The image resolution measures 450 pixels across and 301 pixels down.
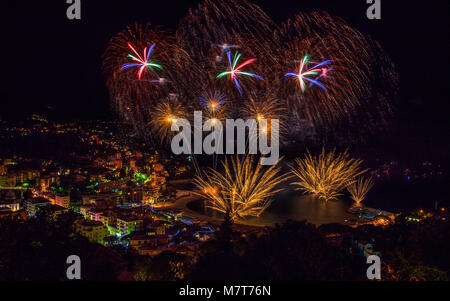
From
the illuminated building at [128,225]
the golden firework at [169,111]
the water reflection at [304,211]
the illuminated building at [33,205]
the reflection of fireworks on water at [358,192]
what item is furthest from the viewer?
the reflection of fireworks on water at [358,192]

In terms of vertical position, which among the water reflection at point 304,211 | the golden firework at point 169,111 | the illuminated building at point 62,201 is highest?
the golden firework at point 169,111

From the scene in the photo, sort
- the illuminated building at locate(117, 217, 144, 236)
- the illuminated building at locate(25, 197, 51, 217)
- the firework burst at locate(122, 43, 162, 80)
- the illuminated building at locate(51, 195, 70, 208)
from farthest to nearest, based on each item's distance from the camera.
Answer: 1. the illuminated building at locate(51, 195, 70, 208)
2. the illuminated building at locate(25, 197, 51, 217)
3. the illuminated building at locate(117, 217, 144, 236)
4. the firework burst at locate(122, 43, 162, 80)

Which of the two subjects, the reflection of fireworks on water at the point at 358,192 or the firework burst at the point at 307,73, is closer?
the firework burst at the point at 307,73

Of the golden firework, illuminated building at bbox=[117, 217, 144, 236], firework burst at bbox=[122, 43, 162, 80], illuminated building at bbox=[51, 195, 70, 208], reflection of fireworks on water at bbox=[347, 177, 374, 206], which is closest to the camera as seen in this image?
firework burst at bbox=[122, 43, 162, 80]

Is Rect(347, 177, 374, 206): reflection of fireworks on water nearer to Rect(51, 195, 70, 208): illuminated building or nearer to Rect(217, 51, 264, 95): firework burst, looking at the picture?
Rect(217, 51, 264, 95): firework burst

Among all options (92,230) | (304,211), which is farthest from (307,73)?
(304,211)

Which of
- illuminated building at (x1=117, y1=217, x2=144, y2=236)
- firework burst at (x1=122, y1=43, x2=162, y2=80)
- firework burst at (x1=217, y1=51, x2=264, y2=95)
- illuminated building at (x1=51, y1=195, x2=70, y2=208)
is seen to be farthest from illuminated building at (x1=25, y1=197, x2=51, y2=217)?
firework burst at (x1=217, y1=51, x2=264, y2=95)

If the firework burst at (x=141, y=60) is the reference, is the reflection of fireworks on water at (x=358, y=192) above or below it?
below

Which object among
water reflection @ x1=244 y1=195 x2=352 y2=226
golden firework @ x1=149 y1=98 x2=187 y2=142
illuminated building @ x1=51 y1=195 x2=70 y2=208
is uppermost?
golden firework @ x1=149 y1=98 x2=187 y2=142

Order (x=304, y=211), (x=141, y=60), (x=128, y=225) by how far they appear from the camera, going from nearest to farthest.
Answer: (x=141, y=60)
(x=128, y=225)
(x=304, y=211)

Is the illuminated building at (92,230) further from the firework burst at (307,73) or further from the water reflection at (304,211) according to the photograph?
the firework burst at (307,73)

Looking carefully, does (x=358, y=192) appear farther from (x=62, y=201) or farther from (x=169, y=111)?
(x=62, y=201)

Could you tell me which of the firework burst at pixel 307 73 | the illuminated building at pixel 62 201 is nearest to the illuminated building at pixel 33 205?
the illuminated building at pixel 62 201

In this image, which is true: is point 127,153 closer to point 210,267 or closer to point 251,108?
point 251,108
